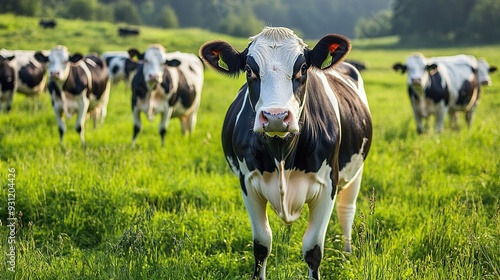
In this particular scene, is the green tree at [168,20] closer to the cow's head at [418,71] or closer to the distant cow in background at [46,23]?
the distant cow in background at [46,23]

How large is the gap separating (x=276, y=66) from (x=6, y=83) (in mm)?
11289

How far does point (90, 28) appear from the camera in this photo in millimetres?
34094

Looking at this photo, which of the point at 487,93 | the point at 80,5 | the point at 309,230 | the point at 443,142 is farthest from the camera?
the point at 80,5

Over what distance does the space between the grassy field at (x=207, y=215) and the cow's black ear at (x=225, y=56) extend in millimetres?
1148

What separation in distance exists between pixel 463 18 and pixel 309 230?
66.8m

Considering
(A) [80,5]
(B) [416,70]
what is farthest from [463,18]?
(B) [416,70]

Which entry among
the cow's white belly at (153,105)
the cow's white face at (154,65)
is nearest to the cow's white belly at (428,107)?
the cow's white belly at (153,105)

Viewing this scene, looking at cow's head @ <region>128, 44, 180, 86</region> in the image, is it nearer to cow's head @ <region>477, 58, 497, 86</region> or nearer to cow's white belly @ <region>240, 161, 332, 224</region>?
cow's white belly @ <region>240, 161, 332, 224</region>

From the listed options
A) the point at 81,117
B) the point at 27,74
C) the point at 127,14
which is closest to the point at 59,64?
the point at 81,117

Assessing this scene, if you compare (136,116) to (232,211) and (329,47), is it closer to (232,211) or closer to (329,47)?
(232,211)

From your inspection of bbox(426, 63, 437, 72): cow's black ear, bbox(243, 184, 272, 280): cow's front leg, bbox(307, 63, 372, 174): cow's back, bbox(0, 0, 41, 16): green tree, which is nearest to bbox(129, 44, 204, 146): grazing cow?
bbox(426, 63, 437, 72): cow's black ear

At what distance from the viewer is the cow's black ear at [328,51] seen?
342 centimetres

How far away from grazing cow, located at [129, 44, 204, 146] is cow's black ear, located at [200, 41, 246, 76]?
5658 millimetres

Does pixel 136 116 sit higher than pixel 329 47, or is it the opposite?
pixel 329 47
